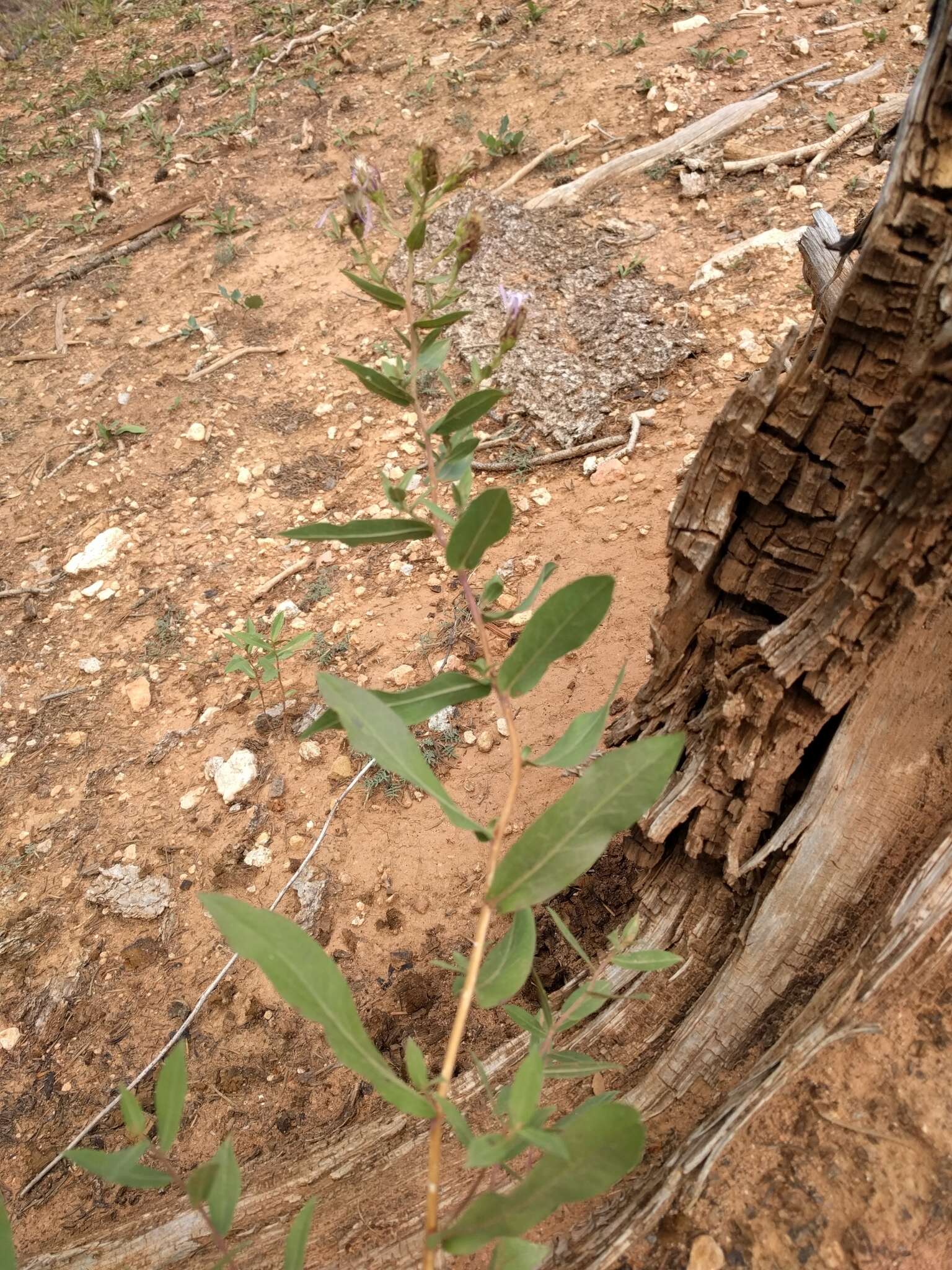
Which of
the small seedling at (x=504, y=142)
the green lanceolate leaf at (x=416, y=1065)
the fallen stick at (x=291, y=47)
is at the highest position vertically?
the fallen stick at (x=291, y=47)

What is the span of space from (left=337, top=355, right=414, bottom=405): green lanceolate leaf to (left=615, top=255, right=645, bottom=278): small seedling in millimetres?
2751

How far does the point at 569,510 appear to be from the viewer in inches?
116

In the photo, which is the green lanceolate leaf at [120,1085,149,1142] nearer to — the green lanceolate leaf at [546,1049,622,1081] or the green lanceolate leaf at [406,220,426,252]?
the green lanceolate leaf at [546,1049,622,1081]

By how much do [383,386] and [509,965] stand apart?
0.77 metres

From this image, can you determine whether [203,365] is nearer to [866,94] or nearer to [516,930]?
[866,94]

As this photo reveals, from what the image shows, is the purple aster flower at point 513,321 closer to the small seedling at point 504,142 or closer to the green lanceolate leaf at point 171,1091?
the green lanceolate leaf at point 171,1091

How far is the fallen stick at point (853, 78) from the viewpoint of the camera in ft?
13.7

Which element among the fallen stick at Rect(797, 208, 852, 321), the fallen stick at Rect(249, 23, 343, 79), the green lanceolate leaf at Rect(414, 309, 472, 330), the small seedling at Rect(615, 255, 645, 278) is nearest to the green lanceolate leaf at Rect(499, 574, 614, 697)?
the green lanceolate leaf at Rect(414, 309, 472, 330)

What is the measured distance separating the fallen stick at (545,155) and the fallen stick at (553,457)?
1994mm

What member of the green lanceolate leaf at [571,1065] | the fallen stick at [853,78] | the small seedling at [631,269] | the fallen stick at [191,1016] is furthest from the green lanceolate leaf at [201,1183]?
the fallen stick at [853,78]

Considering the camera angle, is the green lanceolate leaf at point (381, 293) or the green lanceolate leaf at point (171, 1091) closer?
the green lanceolate leaf at point (171, 1091)

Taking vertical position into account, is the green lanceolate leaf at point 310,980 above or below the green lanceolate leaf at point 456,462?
below

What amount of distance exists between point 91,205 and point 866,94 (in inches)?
177

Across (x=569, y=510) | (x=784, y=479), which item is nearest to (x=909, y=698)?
(x=784, y=479)
